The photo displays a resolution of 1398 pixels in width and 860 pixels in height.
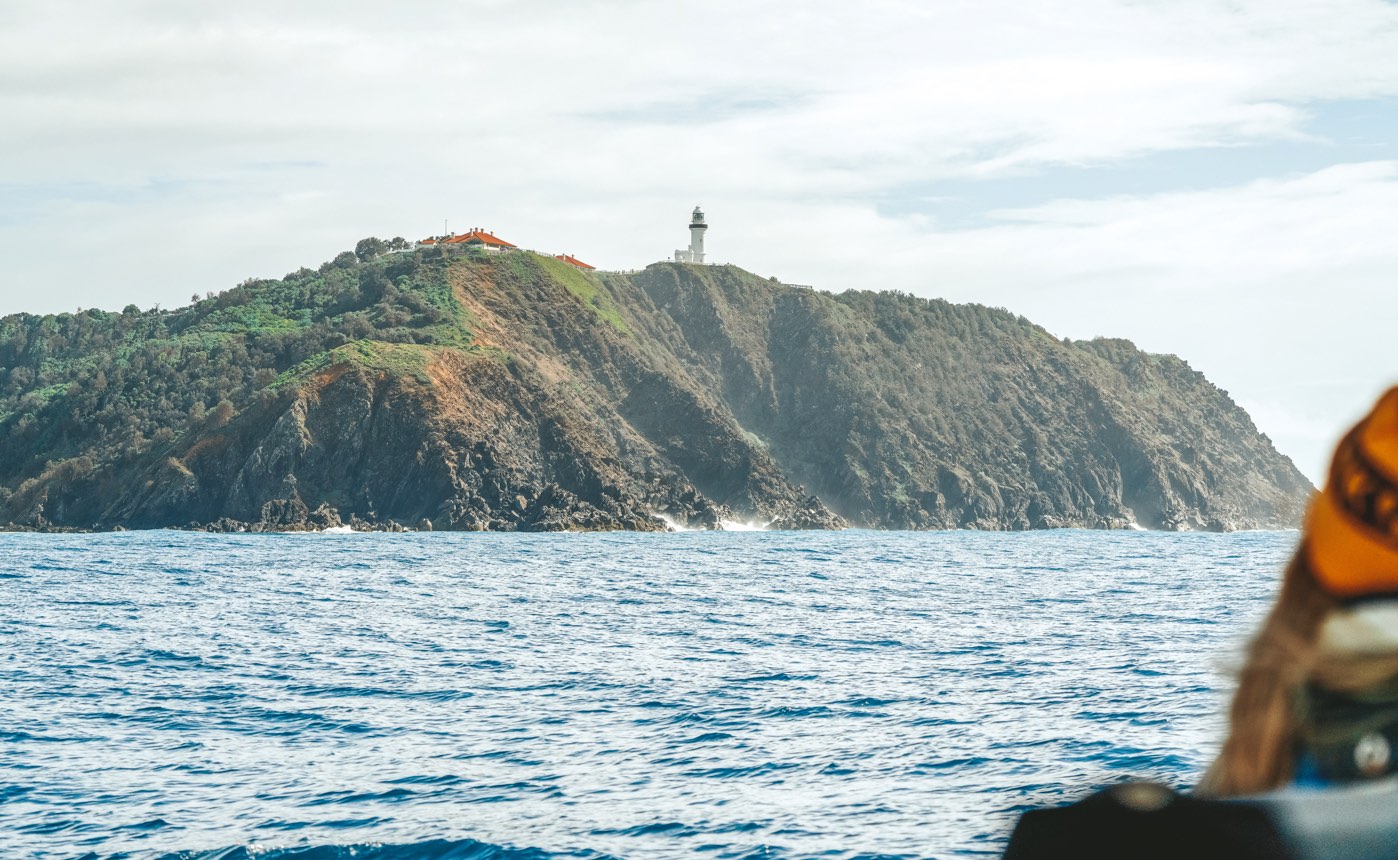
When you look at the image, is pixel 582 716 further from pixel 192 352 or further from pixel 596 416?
pixel 192 352

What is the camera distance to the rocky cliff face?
391ft

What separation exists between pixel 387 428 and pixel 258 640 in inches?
3627

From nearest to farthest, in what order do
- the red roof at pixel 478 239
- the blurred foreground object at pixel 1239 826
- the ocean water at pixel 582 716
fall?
the blurred foreground object at pixel 1239 826
the ocean water at pixel 582 716
the red roof at pixel 478 239

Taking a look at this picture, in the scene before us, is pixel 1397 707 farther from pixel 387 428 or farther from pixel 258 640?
pixel 387 428

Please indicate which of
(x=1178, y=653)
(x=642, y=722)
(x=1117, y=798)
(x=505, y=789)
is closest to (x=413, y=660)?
(x=642, y=722)

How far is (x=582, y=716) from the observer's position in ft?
66.7

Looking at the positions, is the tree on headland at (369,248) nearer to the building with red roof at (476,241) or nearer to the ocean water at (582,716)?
the building with red roof at (476,241)

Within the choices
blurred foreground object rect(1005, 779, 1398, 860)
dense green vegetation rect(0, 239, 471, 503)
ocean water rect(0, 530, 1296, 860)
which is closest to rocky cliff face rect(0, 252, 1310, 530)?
dense green vegetation rect(0, 239, 471, 503)

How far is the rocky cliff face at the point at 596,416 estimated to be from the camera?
119062 millimetres

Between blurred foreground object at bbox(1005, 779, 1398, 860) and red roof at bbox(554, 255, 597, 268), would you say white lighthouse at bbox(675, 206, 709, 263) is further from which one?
blurred foreground object at bbox(1005, 779, 1398, 860)

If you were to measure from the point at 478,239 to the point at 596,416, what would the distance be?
45.6m

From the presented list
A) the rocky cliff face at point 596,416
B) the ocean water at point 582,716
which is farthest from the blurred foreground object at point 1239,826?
the rocky cliff face at point 596,416

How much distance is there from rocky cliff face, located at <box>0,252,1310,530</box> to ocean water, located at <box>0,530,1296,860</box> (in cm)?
7355

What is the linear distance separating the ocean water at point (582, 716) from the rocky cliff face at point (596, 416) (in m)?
73.5
